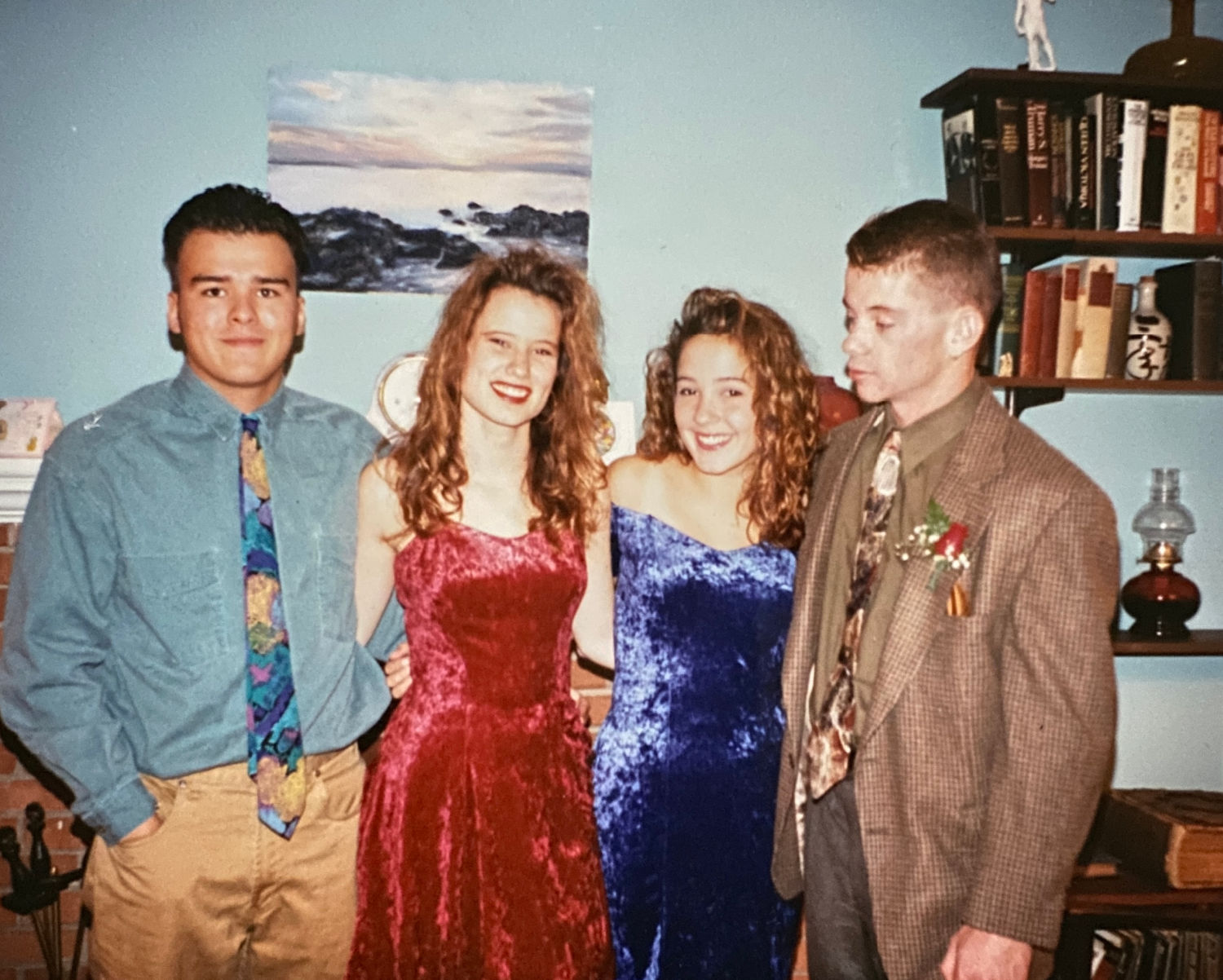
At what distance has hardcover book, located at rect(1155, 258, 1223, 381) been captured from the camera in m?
2.53

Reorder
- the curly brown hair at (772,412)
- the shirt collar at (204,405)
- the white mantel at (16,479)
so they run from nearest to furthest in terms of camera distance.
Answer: the shirt collar at (204,405)
the curly brown hair at (772,412)
the white mantel at (16,479)

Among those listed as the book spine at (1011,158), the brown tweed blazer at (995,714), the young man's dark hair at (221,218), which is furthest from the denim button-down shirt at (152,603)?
the book spine at (1011,158)

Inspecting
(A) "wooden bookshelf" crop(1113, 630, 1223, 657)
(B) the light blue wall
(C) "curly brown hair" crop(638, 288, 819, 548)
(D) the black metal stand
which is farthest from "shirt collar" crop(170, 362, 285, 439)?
(A) "wooden bookshelf" crop(1113, 630, 1223, 657)

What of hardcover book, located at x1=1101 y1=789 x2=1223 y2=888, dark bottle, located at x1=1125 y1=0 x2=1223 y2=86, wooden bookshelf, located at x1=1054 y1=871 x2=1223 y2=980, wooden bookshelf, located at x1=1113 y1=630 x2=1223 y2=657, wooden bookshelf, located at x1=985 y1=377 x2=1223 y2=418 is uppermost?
dark bottle, located at x1=1125 y1=0 x2=1223 y2=86

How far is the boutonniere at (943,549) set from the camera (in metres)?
1.55

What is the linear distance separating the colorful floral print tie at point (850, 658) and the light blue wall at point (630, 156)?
1.07m

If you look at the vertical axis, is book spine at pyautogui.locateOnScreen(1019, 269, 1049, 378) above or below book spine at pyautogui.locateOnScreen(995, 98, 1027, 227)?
below

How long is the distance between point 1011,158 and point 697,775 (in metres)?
1.72

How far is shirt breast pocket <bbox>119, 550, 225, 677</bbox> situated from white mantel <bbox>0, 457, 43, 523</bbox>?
2.65 feet

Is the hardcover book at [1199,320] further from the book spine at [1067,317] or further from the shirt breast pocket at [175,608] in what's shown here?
the shirt breast pocket at [175,608]

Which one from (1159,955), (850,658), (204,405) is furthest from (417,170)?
(1159,955)

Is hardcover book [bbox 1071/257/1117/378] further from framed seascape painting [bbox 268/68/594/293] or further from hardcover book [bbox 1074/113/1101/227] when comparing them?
framed seascape painting [bbox 268/68/594/293]

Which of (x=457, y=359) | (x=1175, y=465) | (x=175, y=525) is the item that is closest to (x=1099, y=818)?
(x=1175, y=465)

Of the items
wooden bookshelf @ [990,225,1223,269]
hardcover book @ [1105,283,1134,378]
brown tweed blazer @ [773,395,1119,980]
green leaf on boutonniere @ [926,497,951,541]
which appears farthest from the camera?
hardcover book @ [1105,283,1134,378]
